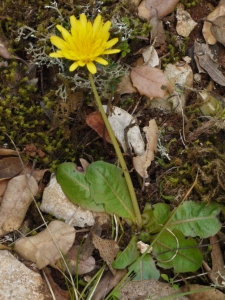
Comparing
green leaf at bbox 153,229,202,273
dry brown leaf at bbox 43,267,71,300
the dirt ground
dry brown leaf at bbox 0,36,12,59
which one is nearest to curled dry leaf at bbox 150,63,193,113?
the dirt ground

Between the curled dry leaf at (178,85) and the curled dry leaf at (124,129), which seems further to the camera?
the curled dry leaf at (178,85)

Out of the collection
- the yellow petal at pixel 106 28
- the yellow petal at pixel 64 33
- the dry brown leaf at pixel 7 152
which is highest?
the yellow petal at pixel 106 28

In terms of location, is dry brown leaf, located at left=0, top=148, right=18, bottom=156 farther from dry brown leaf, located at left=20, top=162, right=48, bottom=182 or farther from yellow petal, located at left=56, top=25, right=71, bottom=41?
yellow petal, located at left=56, top=25, right=71, bottom=41

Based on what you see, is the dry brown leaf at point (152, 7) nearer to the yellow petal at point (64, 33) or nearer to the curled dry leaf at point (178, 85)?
the curled dry leaf at point (178, 85)

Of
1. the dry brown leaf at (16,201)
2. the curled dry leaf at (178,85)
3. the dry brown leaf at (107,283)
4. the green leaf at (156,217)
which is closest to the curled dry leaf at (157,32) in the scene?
the curled dry leaf at (178,85)

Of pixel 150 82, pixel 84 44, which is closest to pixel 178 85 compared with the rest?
pixel 150 82
